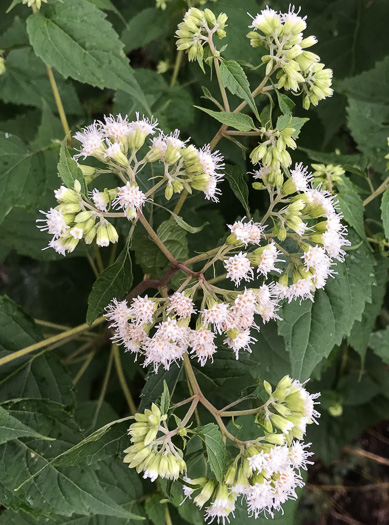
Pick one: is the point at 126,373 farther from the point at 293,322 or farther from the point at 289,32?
the point at 289,32

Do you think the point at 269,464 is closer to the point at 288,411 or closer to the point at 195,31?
the point at 288,411

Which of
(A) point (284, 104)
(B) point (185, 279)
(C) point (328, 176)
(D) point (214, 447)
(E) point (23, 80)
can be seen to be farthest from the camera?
(E) point (23, 80)

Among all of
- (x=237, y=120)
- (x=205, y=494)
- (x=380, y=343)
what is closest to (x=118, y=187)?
(x=237, y=120)

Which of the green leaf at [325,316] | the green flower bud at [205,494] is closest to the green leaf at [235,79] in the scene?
the green leaf at [325,316]

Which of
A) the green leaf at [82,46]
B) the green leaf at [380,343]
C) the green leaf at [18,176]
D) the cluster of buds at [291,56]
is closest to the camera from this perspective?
the cluster of buds at [291,56]

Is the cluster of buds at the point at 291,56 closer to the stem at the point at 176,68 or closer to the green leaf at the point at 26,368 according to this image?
the stem at the point at 176,68

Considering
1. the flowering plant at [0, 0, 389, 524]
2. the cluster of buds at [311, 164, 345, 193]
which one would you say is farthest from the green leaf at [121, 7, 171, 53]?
the cluster of buds at [311, 164, 345, 193]

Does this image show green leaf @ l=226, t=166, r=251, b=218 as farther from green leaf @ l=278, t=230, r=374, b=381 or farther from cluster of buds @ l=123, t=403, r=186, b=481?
cluster of buds @ l=123, t=403, r=186, b=481
